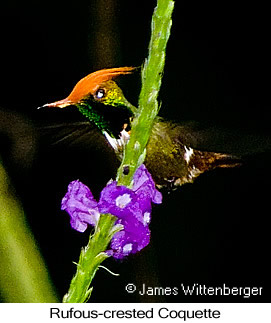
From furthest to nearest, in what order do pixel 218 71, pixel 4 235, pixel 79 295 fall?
pixel 218 71 < pixel 4 235 < pixel 79 295

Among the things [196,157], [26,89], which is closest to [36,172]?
[26,89]

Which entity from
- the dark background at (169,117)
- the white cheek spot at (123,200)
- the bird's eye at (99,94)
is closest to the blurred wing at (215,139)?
the dark background at (169,117)

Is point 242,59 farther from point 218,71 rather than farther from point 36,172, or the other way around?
point 36,172

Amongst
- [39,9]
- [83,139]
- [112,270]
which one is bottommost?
[112,270]

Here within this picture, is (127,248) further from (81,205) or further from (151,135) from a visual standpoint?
(151,135)
